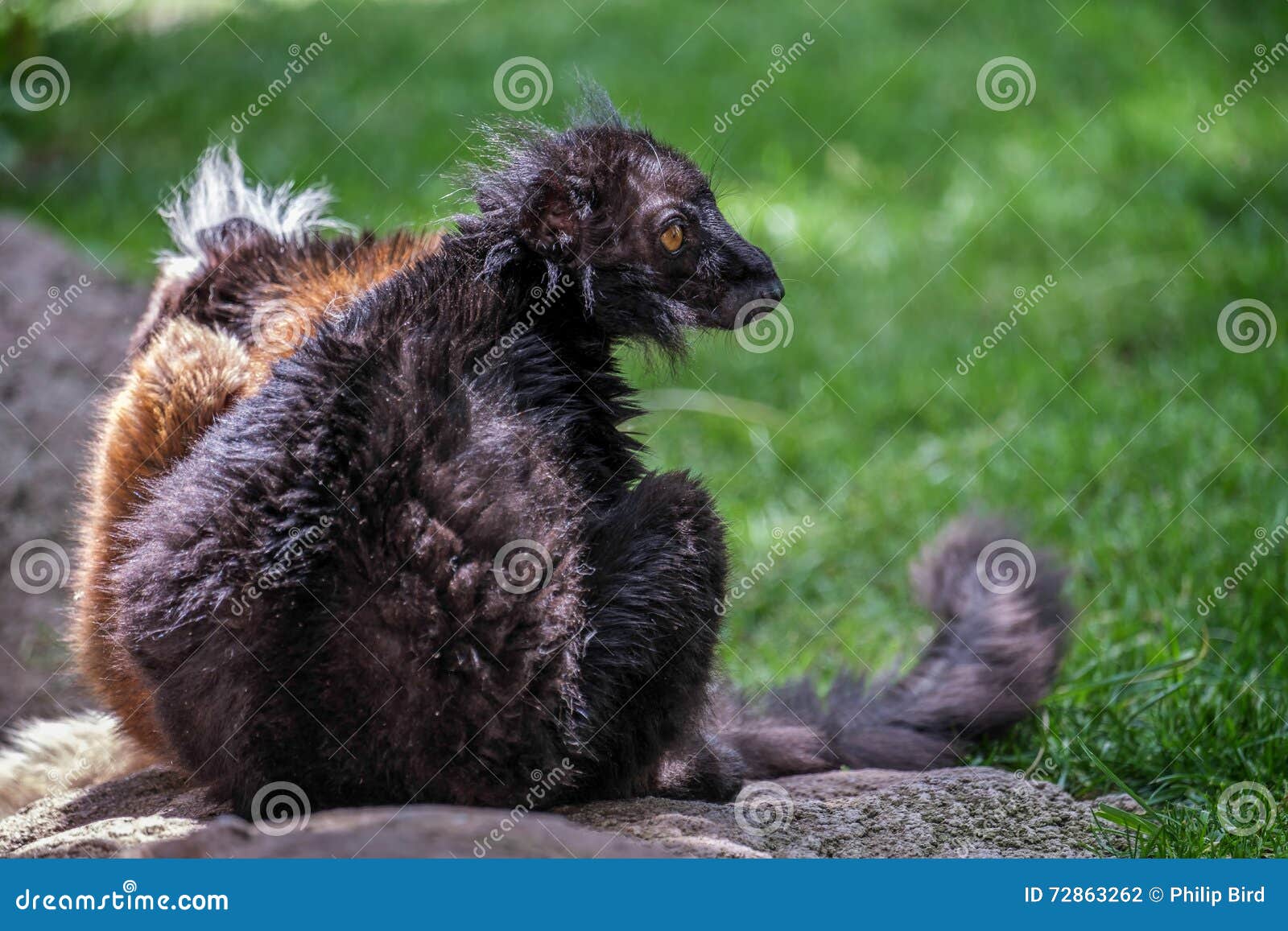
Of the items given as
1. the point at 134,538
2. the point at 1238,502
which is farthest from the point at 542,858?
the point at 1238,502

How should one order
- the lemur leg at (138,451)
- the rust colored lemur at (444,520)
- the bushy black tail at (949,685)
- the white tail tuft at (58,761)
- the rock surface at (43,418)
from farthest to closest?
the rock surface at (43,418) < the white tail tuft at (58,761) < the bushy black tail at (949,685) < the lemur leg at (138,451) < the rust colored lemur at (444,520)

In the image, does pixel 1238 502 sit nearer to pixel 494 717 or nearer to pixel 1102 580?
pixel 1102 580

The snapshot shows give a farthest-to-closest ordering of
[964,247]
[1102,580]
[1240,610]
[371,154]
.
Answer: [371,154] < [964,247] < [1102,580] < [1240,610]

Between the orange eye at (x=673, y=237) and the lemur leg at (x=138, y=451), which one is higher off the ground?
the orange eye at (x=673, y=237)

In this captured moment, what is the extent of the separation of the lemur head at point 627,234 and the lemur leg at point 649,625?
64 centimetres

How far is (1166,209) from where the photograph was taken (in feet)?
34.0

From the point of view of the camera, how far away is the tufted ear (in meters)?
4.09

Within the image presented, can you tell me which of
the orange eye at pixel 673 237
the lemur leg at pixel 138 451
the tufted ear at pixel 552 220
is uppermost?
the orange eye at pixel 673 237

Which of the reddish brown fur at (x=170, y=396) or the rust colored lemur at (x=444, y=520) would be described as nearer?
the rust colored lemur at (x=444, y=520)

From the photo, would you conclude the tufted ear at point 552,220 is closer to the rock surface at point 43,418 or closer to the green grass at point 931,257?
the green grass at point 931,257

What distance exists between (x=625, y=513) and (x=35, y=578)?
449 cm

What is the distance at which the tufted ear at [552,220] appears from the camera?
161 inches

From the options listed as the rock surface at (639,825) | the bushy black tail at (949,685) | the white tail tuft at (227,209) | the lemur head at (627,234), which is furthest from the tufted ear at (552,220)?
the bushy black tail at (949,685)

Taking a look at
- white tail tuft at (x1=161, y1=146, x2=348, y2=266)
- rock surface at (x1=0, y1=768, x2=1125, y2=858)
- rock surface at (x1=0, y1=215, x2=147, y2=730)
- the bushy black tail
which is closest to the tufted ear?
white tail tuft at (x1=161, y1=146, x2=348, y2=266)
